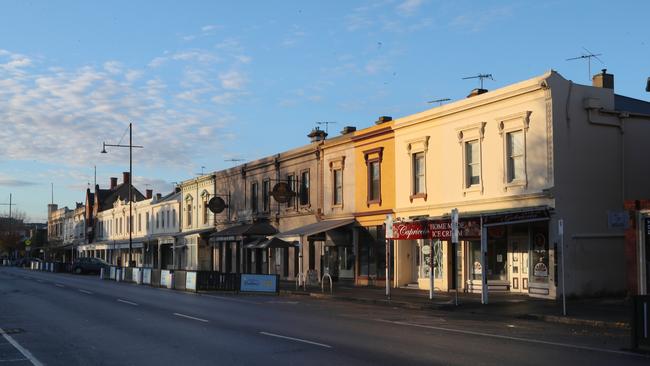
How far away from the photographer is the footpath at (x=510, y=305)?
59.4 ft

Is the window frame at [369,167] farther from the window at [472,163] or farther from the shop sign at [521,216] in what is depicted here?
the shop sign at [521,216]

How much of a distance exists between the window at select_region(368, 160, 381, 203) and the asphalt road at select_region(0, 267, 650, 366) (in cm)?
1166

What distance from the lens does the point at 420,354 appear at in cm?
1158

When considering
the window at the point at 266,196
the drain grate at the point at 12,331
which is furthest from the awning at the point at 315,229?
the drain grate at the point at 12,331

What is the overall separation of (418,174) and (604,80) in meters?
8.44

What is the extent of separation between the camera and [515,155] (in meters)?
25.1

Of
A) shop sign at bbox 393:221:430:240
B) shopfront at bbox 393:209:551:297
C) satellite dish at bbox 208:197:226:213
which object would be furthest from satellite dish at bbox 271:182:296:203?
shop sign at bbox 393:221:430:240

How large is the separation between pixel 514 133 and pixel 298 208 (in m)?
17.3

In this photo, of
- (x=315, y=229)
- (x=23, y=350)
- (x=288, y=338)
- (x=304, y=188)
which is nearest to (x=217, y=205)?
(x=304, y=188)

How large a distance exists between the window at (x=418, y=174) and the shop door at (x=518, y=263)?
217 inches

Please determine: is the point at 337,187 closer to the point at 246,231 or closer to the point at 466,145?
the point at 246,231

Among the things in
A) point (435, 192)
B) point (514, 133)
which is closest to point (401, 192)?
point (435, 192)

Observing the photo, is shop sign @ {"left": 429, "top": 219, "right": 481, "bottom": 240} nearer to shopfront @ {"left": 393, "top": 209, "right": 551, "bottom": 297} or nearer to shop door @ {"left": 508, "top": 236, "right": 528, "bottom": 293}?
shopfront @ {"left": 393, "top": 209, "right": 551, "bottom": 297}

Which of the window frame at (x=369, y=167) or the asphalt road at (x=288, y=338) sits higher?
the window frame at (x=369, y=167)
